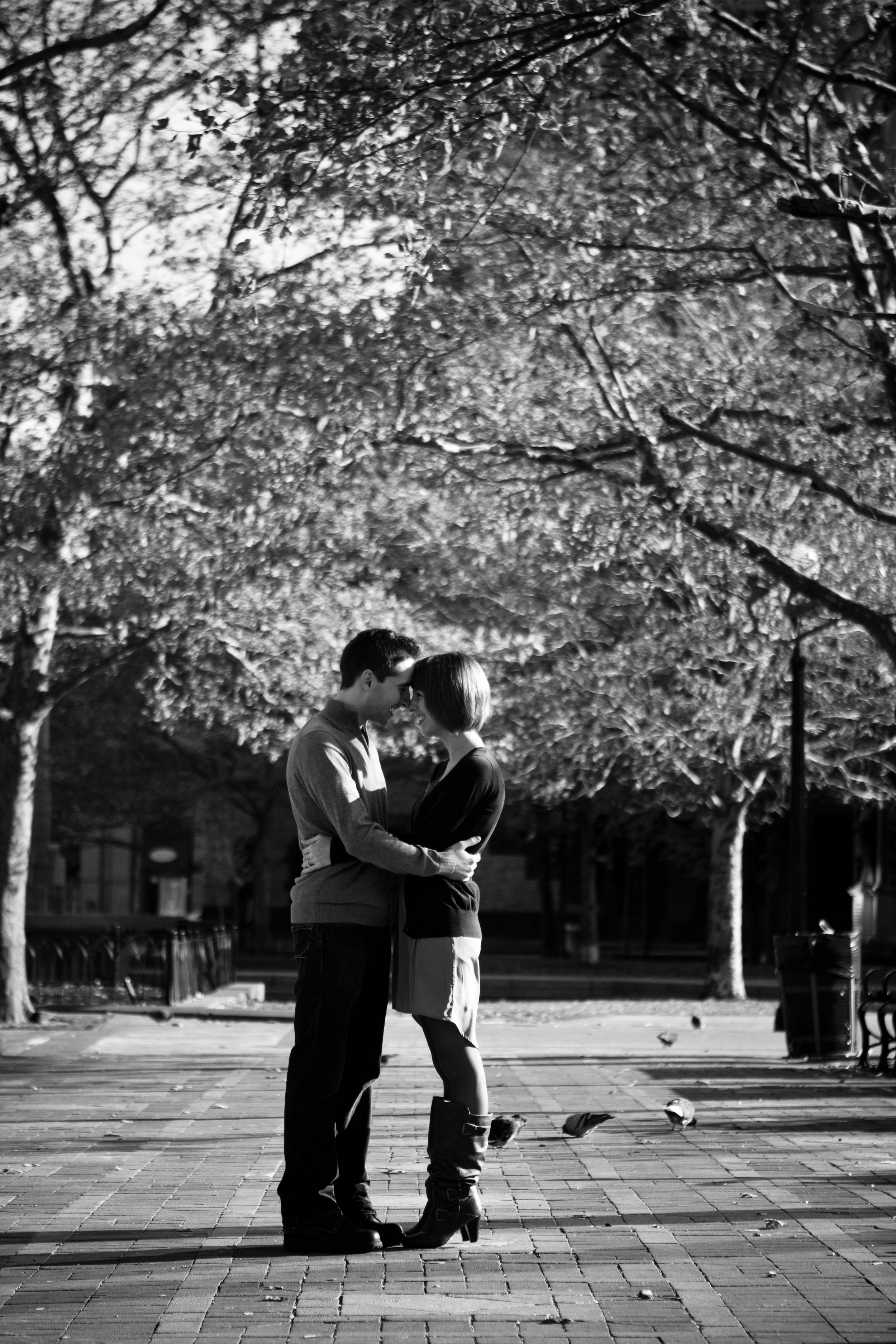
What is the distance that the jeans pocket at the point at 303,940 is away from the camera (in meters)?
5.70

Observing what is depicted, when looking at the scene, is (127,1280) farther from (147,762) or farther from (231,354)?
(147,762)

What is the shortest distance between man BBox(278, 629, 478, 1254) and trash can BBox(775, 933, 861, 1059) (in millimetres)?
8303

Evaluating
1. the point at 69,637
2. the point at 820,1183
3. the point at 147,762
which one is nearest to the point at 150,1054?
the point at 69,637

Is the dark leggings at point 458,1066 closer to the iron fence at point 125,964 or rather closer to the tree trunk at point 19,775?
the tree trunk at point 19,775

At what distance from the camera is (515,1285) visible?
5141mm

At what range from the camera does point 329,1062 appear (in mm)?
5609

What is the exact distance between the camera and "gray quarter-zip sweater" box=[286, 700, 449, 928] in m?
5.54

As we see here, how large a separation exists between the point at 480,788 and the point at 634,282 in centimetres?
889

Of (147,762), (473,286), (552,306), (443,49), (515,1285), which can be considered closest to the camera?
(515,1285)

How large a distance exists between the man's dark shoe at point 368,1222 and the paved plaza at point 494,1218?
0.17 feet

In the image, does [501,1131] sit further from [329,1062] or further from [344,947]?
[344,947]

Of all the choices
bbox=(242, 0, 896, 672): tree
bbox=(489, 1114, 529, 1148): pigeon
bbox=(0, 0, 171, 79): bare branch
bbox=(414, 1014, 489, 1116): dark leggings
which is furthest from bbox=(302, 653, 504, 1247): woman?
bbox=(0, 0, 171, 79): bare branch

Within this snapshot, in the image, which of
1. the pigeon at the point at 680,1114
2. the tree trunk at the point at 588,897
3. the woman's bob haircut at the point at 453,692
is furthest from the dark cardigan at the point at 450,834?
the tree trunk at the point at 588,897

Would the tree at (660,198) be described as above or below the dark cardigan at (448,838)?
above
